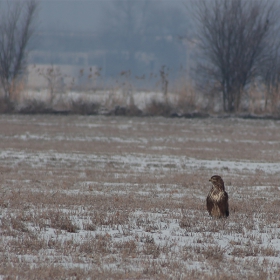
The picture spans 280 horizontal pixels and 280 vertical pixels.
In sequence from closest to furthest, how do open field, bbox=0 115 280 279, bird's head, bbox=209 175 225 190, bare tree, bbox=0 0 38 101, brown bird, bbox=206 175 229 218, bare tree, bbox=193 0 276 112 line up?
1. open field, bbox=0 115 280 279
2. bird's head, bbox=209 175 225 190
3. brown bird, bbox=206 175 229 218
4. bare tree, bbox=193 0 276 112
5. bare tree, bbox=0 0 38 101

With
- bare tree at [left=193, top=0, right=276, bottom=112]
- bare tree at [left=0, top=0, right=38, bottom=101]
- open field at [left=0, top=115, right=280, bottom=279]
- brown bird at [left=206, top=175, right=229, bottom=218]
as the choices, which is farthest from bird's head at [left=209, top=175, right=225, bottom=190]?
bare tree at [left=0, top=0, right=38, bottom=101]

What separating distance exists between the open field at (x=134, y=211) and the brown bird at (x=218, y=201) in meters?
0.12

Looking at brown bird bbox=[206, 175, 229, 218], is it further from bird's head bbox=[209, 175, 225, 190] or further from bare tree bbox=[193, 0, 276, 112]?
bare tree bbox=[193, 0, 276, 112]

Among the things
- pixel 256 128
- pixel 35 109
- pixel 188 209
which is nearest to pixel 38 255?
pixel 188 209

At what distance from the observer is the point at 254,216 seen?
782 cm

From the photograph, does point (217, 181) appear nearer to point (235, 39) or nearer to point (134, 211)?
point (134, 211)

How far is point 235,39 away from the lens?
3603 centimetres

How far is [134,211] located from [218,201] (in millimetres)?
1153

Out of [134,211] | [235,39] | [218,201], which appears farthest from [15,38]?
[218,201]

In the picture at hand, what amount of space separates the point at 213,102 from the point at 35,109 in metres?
9.67

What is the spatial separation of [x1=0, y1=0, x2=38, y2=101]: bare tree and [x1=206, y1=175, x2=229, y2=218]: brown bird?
1126 inches

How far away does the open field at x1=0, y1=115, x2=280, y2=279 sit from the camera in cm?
537

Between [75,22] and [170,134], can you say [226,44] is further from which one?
[75,22]

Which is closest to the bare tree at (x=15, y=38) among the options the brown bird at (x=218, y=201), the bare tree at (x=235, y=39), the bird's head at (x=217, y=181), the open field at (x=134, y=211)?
the bare tree at (x=235, y=39)
